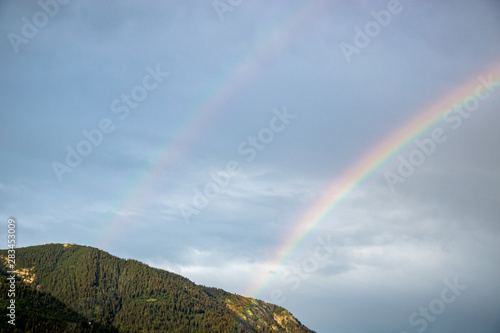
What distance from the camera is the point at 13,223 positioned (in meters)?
136

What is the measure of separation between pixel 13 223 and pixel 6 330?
97.5 metres

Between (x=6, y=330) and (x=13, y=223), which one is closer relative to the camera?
(x=13, y=223)

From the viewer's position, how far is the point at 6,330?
19900 centimetres

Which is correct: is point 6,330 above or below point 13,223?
below
